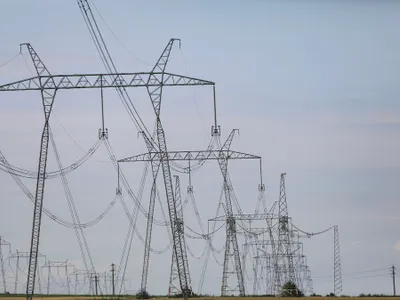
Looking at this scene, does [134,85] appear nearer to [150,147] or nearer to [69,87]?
[69,87]

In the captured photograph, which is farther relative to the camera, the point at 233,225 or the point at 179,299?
the point at 233,225

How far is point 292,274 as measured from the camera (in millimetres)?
150875

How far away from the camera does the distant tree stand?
14662cm

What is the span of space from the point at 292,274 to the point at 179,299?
32924mm

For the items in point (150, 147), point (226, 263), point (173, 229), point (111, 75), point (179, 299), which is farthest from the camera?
point (226, 263)

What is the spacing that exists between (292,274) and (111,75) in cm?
7257

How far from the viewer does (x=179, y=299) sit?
398 feet

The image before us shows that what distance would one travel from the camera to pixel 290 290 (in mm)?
147375

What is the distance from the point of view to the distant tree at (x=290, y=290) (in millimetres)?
146625

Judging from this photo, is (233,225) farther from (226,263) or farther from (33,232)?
(33,232)

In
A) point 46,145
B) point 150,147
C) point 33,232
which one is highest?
point 150,147

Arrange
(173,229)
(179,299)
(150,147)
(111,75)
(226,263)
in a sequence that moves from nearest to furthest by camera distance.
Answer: (111,75), (173,229), (150,147), (179,299), (226,263)

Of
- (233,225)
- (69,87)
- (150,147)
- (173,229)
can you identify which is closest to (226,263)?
(233,225)

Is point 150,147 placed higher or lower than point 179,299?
higher
